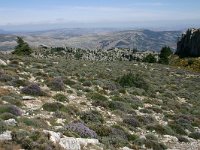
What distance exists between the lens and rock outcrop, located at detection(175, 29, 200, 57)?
11304cm

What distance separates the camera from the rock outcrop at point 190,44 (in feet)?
371

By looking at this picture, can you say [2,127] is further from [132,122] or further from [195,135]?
[195,135]

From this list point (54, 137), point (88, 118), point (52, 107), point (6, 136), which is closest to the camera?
point (6, 136)

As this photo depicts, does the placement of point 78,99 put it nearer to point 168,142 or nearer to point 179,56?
point 168,142

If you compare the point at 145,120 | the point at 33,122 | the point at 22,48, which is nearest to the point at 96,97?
the point at 145,120

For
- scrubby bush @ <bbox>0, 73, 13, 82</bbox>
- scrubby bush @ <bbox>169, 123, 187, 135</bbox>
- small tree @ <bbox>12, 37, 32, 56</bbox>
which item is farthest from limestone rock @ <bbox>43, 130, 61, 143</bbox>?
small tree @ <bbox>12, 37, 32, 56</bbox>

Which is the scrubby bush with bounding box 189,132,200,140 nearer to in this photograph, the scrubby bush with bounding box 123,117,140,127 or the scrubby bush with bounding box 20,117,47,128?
the scrubby bush with bounding box 123,117,140,127

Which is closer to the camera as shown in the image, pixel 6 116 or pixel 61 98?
pixel 6 116

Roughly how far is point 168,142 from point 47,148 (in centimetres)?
901

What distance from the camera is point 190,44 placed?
117562 mm

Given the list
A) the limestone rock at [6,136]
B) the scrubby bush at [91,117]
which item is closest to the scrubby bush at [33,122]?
the limestone rock at [6,136]

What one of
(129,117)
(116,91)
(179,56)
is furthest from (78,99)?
(179,56)

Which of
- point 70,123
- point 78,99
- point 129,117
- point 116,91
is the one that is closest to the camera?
point 70,123

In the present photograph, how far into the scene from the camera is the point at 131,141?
19.3 meters
